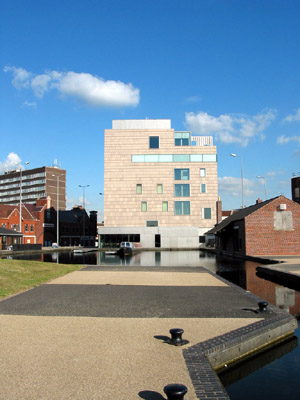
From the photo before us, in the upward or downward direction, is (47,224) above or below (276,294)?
above

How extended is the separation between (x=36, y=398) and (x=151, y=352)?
8.16 feet

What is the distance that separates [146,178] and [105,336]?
70.8 m

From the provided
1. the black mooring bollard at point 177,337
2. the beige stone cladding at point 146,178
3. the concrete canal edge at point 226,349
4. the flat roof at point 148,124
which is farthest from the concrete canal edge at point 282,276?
the flat roof at point 148,124

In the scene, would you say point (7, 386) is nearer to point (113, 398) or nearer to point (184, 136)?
point (113, 398)

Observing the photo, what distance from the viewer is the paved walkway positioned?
5570 mm

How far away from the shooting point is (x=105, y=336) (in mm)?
8242

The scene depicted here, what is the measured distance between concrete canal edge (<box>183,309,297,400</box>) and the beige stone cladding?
68010mm

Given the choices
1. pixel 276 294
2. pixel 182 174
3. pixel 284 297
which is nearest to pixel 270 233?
pixel 276 294

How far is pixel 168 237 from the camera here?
255 ft

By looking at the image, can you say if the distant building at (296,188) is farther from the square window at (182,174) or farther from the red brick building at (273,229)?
the red brick building at (273,229)

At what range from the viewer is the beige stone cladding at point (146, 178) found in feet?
257

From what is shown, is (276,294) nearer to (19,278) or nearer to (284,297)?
(284,297)

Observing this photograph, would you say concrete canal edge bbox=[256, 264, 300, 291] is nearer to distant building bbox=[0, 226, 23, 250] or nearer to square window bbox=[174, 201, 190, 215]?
distant building bbox=[0, 226, 23, 250]

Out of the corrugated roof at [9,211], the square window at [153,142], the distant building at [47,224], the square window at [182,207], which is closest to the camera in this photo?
the corrugated roof at [9,211]
